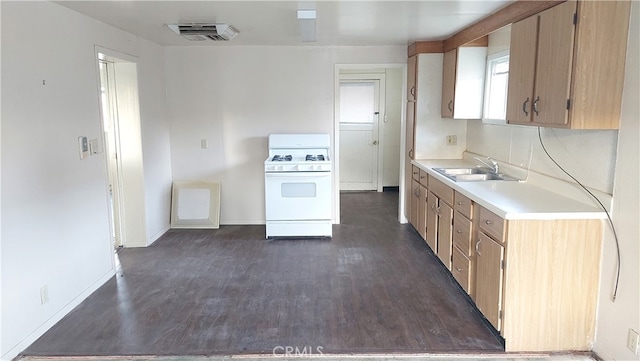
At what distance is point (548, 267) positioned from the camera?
7.81 ft

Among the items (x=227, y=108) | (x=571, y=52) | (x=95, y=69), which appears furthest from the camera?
(x=227, y=108)

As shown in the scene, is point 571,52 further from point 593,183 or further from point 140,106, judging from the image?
point 140,106

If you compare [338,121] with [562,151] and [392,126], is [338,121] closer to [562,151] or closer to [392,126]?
[392,126]

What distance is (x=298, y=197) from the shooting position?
4676mm

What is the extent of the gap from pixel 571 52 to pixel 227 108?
3.87 m

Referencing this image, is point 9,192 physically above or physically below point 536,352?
above

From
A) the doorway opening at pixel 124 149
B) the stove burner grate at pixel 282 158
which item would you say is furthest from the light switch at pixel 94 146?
the stove burner grate at pixel 282 158

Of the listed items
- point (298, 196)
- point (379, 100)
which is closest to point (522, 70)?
point (298, 196)

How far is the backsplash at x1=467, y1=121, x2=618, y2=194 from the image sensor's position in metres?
2.35

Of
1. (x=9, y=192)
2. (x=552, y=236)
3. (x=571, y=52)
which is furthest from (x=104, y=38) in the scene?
(x=552, y=236)

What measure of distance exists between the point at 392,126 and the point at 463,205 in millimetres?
4526

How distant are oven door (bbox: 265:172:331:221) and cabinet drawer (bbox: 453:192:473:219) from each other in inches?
67.3

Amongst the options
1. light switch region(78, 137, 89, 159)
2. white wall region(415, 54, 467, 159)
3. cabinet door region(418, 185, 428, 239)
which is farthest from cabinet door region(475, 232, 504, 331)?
light switch region(78, 137, 89, 159)

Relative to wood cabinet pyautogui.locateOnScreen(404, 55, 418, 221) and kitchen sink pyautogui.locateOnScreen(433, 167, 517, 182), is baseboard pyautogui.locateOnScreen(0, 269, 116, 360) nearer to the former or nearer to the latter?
kitchen sink pyautogui.locateOnScreen(433, 167, 517, 182)
